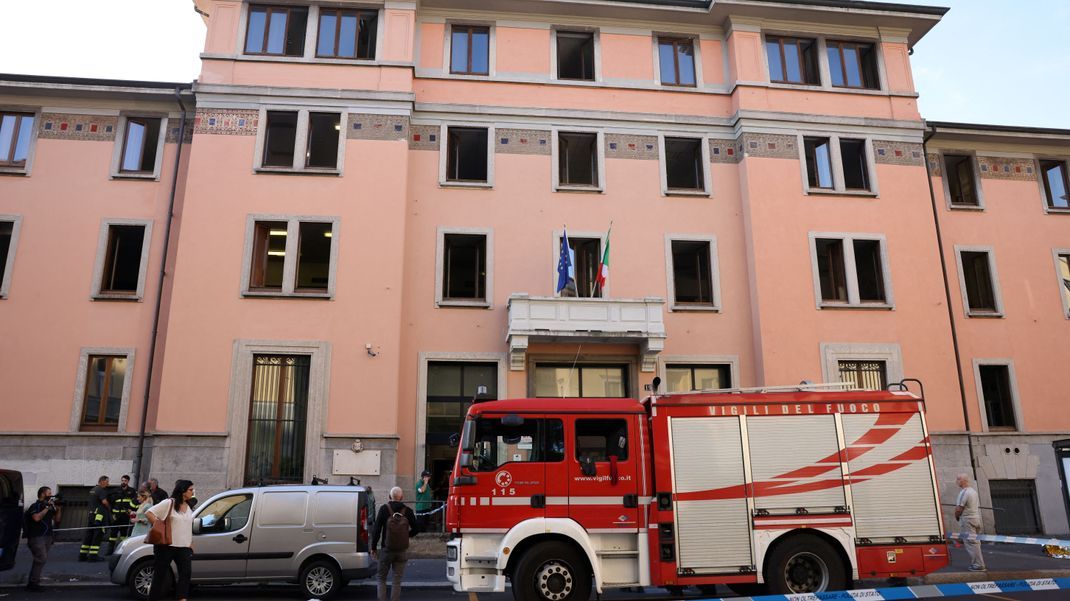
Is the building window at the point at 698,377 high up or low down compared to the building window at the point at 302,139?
down

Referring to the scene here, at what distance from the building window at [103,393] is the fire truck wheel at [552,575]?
1448cm

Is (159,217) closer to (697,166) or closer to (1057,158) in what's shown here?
(697,166)

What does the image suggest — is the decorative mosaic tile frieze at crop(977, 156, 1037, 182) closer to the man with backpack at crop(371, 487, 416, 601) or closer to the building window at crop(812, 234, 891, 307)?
the building window at crop(812, 234, 891, 307)

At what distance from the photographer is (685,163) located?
23.3 meters

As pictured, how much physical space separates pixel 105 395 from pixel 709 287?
57.8 feet

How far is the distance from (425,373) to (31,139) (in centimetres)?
1373

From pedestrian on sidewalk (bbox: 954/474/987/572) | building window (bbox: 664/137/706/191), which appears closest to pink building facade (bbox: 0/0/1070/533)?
building window (bbox: 664/137/706/191)

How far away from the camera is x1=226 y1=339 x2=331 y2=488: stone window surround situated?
18.8 meters

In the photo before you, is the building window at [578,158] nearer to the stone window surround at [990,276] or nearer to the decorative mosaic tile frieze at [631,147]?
the decorative mosaic tile frieze at [631,147]

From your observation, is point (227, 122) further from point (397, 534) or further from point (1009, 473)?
point (1009, 473)

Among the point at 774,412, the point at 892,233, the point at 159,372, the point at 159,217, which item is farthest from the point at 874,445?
the point at 159,217

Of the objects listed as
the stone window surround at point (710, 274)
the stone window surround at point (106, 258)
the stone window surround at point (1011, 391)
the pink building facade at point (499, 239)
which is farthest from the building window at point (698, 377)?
the stone window surround at point (106, 258)

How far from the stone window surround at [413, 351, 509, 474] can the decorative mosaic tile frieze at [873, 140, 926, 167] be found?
1370 cm

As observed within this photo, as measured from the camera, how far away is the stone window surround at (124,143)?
21.4 metres
